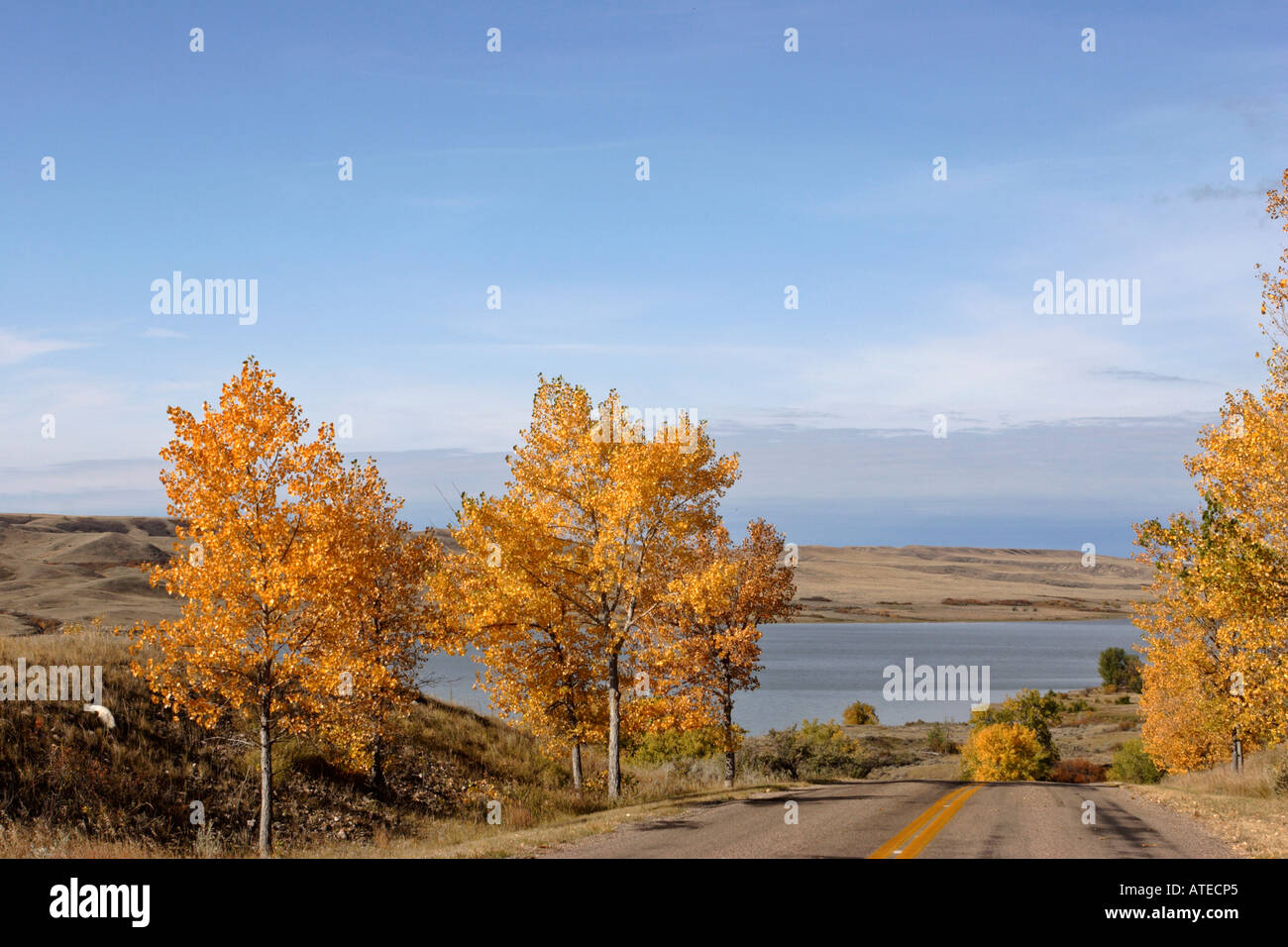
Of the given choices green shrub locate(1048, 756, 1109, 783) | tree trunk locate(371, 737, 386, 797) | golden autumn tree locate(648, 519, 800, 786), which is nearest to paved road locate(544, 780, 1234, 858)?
golden autumn tree locate(648, 519, 800, 786)

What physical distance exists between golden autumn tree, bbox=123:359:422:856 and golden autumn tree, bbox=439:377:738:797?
4.50 meters

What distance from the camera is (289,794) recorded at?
27438mm

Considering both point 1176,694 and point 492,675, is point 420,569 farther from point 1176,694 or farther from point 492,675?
point 1176,694

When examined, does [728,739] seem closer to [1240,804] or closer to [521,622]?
[521,622]

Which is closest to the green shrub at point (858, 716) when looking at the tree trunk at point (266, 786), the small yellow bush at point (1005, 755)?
the small yellow bush at point (1005, 755)

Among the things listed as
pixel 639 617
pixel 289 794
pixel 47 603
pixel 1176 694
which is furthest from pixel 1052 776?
pixel 47 603

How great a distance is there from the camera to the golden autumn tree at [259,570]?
1991 centimetres

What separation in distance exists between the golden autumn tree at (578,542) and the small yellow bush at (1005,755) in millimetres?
39328

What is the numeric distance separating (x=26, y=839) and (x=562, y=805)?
12.0m

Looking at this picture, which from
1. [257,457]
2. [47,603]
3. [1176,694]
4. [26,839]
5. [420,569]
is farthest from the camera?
[47,603]

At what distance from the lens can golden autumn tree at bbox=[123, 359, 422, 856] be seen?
1991 cm

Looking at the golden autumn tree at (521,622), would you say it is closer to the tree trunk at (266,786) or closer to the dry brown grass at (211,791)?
the dry brown grass at (211,791)

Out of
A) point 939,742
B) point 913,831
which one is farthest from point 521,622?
point 939,742

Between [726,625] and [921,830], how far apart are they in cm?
1872
